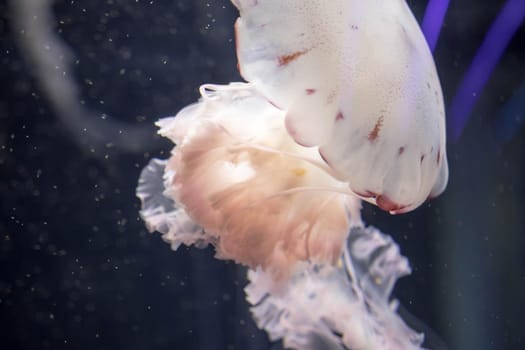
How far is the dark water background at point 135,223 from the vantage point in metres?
2.12

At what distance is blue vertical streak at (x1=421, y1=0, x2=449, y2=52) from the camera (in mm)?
2217

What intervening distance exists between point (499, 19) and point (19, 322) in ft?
7.55

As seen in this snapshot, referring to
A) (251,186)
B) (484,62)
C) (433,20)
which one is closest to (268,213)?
(251,186)

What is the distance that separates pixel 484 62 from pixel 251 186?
5.12 feet

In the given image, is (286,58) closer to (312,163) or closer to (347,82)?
(347,82)

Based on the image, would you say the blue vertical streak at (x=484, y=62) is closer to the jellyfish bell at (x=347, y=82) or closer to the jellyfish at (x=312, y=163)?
the jellyfish at (x=312, y=163)

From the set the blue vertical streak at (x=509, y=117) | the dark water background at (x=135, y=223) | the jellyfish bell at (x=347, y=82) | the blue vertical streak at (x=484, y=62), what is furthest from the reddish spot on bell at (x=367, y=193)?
the blue vertical streak at (x=509, y=117)

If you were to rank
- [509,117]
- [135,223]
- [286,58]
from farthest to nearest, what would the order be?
1. [509,117]
2. [135,223]
3. [286,58]

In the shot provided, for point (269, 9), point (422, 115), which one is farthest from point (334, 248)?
point (269, 9)

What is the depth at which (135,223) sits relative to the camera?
2268 millimetres

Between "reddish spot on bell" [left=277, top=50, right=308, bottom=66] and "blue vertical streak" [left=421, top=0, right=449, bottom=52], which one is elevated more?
"reddish spot on bell" [left=277, top=50, right=308, bottom=66]

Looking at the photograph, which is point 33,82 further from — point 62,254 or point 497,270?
point 497,270

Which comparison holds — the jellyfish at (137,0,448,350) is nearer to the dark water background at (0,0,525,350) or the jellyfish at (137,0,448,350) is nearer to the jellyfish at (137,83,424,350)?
the jellyfish at (137,83,424,350)

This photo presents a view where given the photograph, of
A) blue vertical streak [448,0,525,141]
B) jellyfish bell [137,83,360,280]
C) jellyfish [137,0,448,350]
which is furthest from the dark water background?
jellyfish bell [137,83,360,280]
